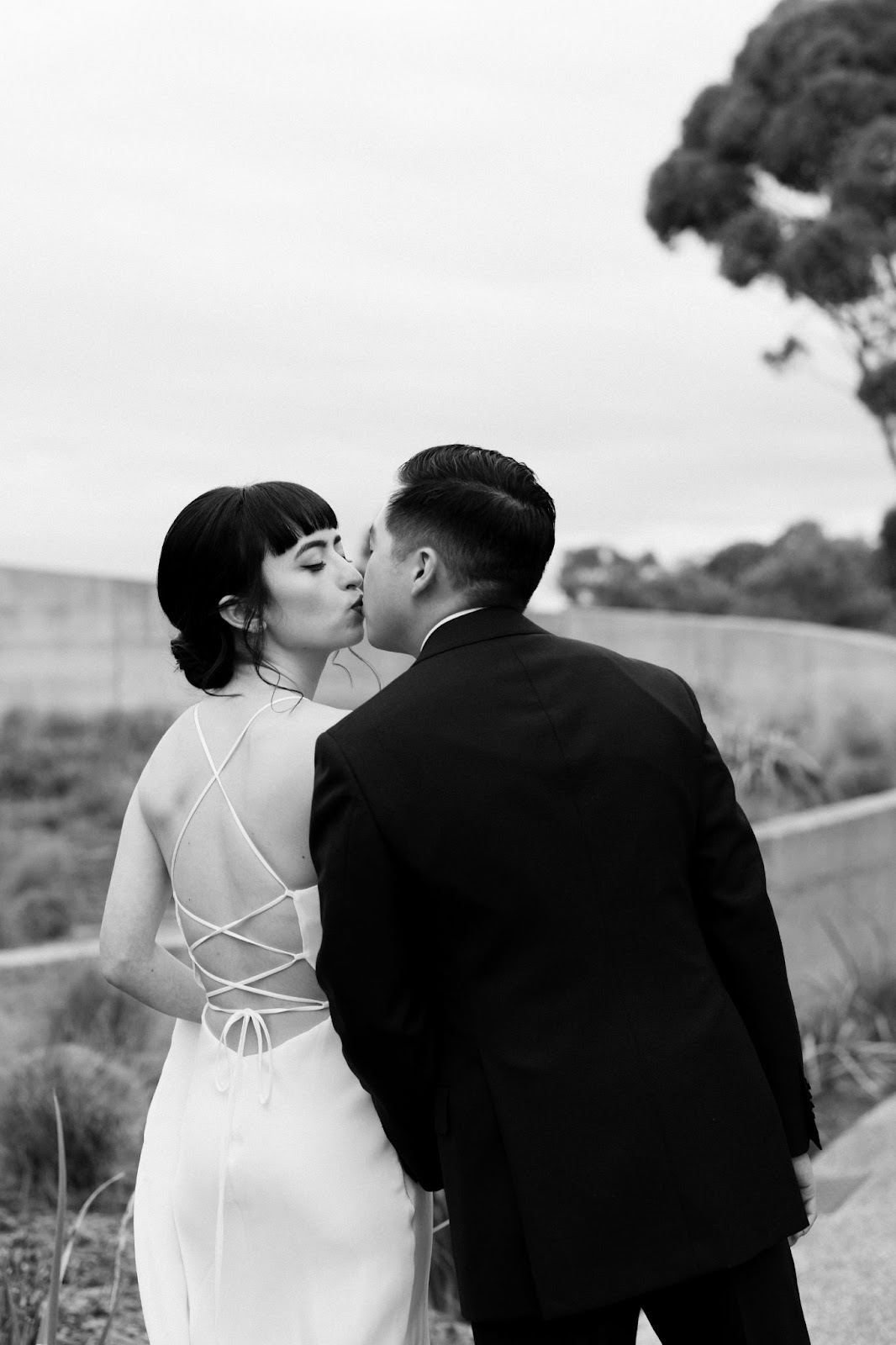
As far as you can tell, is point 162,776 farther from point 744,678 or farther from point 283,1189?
point 744,678

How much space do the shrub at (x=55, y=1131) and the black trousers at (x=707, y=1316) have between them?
2.45 metres

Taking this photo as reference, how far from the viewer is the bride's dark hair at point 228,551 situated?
8.43 ft

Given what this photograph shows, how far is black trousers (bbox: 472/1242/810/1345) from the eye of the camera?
7.53 ft

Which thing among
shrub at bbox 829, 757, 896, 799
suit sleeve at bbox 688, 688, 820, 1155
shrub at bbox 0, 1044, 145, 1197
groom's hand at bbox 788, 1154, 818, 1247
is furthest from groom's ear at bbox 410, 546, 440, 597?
shrub at bbox 829, 757, 896, 799

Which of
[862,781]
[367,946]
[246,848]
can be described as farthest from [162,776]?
[862,781]

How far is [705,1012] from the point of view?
2.34 meters

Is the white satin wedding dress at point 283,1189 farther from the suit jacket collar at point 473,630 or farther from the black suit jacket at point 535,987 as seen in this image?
the suit jacket collar at point 473,630

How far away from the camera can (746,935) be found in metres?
2.44

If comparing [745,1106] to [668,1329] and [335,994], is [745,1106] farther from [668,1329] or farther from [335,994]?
[335,994]

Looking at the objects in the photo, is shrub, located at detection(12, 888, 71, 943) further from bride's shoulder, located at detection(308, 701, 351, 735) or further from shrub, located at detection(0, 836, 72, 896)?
bride's shoulder, located at detection(308, 701, 351, 735)

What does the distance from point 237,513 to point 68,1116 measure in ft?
8.65

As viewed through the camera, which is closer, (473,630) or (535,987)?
(535,987)

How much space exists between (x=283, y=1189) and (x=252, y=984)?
322mm

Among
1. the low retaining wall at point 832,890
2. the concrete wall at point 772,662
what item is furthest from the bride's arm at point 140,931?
the concrete wall at point 772,662
